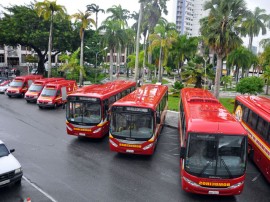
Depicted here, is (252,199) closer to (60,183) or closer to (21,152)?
(60,183)

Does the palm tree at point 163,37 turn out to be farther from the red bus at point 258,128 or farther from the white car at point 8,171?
the white car at point 8,171

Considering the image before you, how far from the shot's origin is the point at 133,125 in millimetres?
13562

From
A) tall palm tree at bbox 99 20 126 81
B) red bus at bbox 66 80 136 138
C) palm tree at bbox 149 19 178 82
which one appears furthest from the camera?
tall palm tree at bbox 99 20 126 81

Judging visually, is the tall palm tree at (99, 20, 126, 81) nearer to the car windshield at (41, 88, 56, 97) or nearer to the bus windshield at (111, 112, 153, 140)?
the car windshield at (41, 88, 56, 97)

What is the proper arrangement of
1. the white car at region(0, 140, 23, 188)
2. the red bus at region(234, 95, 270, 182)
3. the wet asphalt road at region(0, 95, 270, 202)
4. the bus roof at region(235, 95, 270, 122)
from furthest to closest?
the bus roof at region(235, 95, 270, 122) < the red bus at region(234, 95, 270, 182) < the wet asphalt road at region(0, 95, 270, 202) < the white car at region(0, 140, 23, 188)

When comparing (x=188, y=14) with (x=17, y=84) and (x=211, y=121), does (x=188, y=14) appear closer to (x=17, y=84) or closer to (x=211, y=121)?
(x=17, y=84)

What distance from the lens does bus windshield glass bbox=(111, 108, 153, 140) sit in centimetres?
1351

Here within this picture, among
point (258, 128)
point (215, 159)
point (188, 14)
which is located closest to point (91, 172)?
point (215, 159)

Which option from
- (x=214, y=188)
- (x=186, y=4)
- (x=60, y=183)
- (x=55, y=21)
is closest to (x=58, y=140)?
(x=60, y=183)

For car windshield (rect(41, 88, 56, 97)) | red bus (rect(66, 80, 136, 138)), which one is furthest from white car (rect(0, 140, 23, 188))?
car windshield (rect(41, 88, 56, 97))

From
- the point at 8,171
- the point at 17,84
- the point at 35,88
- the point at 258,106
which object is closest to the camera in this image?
the point at 8,171

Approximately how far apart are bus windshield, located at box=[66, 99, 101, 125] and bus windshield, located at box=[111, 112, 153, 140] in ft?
8.13

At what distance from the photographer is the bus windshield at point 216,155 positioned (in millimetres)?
9652

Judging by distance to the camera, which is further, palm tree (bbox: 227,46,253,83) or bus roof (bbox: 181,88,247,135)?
palm tree (bbox: 227,46,253,83)
